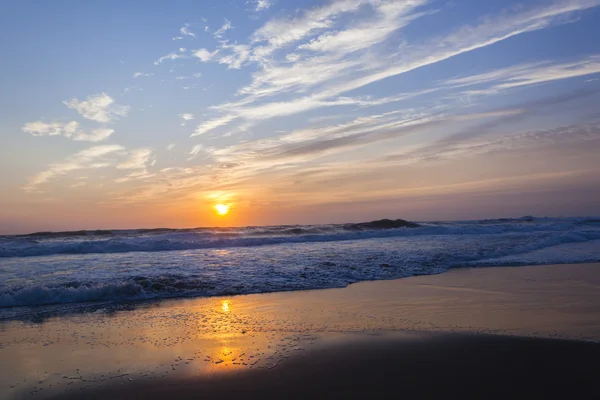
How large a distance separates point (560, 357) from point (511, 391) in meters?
1.40

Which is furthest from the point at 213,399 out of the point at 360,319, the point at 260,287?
the point at 260,287

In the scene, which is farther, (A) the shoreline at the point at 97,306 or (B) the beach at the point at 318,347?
(A) the shoreline at the point at 97,306

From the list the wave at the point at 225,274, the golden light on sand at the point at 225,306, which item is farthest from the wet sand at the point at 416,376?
the wave at the point at 225,274

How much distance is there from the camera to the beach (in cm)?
458

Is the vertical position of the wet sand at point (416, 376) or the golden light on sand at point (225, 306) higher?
the golden light on sand at point (225, 306)

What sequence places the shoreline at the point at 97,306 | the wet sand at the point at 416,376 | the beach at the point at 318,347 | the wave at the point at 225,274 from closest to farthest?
the wet sand at the point at 416,376
the beach at the point at 318,347
the shoreline at the point at 97,306
the wave at the point at 225,274

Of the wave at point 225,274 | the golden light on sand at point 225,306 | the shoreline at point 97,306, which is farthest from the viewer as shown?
the wave at point 225,274


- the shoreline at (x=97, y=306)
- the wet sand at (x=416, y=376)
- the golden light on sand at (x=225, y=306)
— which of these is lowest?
the wet sand at (x=416, y=376)

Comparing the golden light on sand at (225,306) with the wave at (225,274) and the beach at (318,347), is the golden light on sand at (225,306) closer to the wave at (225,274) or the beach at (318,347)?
the beach at (318,347)

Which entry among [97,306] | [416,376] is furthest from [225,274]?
[416,376]

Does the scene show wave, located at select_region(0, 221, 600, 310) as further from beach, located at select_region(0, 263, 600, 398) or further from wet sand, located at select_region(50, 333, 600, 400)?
wet sand, located at select_region(50, 333, 600, 400)

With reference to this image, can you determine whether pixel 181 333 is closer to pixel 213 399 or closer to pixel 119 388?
pixel 119 388

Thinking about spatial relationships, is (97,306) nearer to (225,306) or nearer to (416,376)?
(225,306)

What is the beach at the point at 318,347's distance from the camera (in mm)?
4578
